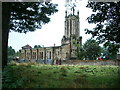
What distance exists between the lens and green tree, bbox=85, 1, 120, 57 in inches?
215

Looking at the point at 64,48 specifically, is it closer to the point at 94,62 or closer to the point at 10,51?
the point at 94,62

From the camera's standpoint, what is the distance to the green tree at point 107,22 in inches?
215

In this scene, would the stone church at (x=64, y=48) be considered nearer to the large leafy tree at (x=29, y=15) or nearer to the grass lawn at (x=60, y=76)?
the grass lawn at (x=60, y=76)

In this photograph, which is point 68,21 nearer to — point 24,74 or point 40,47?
point 40,47

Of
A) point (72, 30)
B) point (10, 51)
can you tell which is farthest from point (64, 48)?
point (10, 51)

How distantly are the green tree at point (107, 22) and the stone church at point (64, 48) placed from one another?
0.63 meters

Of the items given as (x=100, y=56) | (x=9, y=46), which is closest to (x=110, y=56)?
(x=100, y=56)

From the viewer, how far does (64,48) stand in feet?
20.6

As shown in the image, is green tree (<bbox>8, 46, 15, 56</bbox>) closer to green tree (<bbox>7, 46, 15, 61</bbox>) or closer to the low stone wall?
green tree (<bbox>7, 46, 15, 61</bbox>)

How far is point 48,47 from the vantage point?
20.6 ft

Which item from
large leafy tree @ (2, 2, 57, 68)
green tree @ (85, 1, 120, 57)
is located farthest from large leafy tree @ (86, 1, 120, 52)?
large leafy tree @ (2, 2, 57, 68)

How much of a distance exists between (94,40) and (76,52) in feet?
3.20

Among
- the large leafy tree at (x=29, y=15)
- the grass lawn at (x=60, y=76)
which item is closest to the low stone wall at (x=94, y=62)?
the grass lawn at (x=60, y=76)

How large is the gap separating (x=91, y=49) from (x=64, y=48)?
0.81 meters
